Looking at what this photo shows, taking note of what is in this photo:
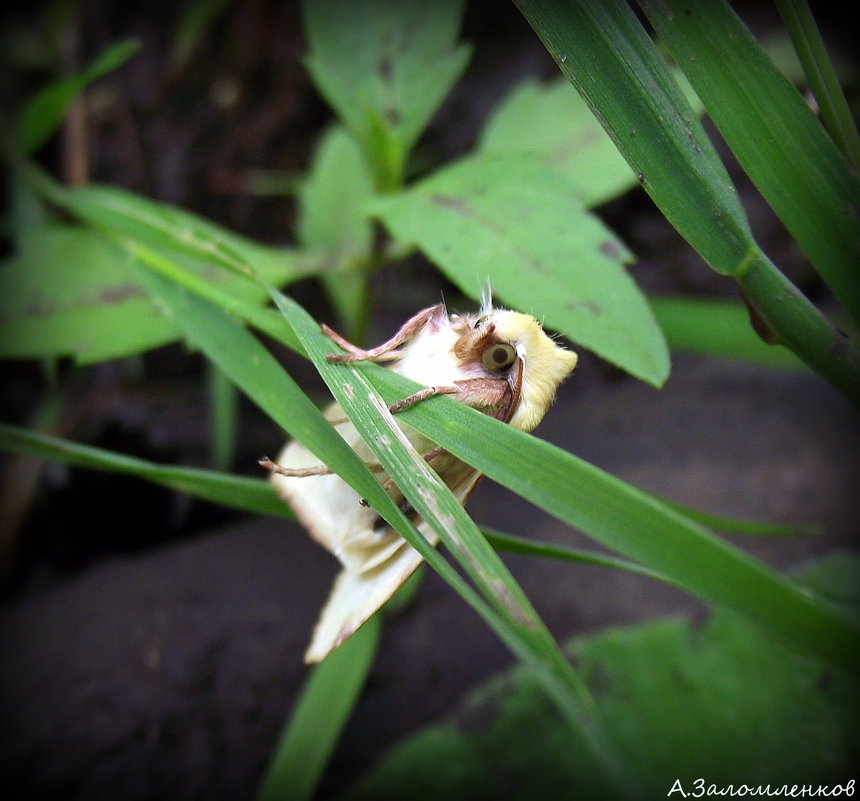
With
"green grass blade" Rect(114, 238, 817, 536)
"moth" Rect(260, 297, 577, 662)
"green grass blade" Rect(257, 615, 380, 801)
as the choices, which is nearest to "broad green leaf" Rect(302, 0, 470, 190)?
"green grass blade" Rect(114, 238, 817, 536)

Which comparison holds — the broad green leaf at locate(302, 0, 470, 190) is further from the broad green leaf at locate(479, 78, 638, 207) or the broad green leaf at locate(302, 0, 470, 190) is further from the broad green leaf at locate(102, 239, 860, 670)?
the broad green leaf at locate(102, 239, 860, 670)

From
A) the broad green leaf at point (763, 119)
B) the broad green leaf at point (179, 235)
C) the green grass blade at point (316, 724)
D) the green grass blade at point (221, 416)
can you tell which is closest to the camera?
the broad green leaf at point (763, 119)

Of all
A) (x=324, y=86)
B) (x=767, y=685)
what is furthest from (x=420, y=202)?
(x=767, y=685)

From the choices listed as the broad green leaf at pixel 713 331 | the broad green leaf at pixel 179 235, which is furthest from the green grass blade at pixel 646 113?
the broad green leaf at pixel 713 331

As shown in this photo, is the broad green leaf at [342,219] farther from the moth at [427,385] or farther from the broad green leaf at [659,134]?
the broad green leaf at [659,134]

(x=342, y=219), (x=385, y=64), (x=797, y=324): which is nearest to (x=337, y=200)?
(x=342, y=219)
